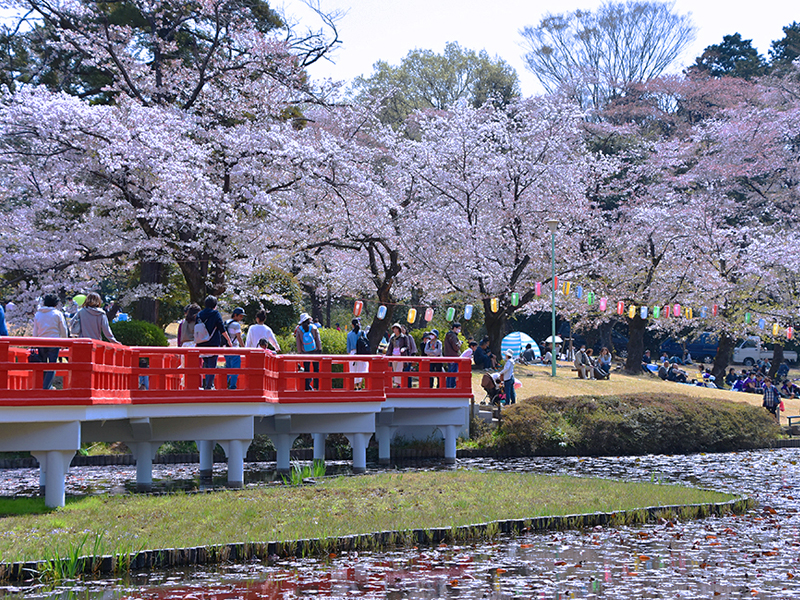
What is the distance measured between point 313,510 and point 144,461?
15.5ft

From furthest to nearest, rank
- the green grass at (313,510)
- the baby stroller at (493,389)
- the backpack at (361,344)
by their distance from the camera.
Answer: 1. the baby stroller at (493,389)
2. the backpack at (361,344)
3. the green grass at (313,510)

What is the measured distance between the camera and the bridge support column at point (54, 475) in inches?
499

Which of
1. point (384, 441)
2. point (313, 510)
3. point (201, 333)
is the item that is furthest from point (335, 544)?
point (384, 441)

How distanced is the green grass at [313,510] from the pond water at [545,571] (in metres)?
0.70

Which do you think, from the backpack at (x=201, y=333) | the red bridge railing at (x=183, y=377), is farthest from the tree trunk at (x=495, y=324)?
the backpack at (x=201, y=333)

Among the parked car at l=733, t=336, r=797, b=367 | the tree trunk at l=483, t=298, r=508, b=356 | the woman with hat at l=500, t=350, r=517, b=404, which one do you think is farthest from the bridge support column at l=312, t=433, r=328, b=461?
the parked car at l=733, t=336, r=797, b=367

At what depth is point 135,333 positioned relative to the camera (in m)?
23.9

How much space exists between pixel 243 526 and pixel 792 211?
4485 centimetres

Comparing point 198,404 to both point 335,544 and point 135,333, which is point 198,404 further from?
point 135,333

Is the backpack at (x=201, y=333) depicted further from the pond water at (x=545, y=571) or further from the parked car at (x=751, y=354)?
the parked car at (x=751, y=354)

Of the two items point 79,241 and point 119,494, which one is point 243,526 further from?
point 79,241

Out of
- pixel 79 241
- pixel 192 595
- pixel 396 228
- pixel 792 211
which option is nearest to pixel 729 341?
pixel 792 211

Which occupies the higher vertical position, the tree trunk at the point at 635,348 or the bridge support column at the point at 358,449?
the tree trunk at the point at 635,348

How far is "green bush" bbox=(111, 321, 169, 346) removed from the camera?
77.8 feet
